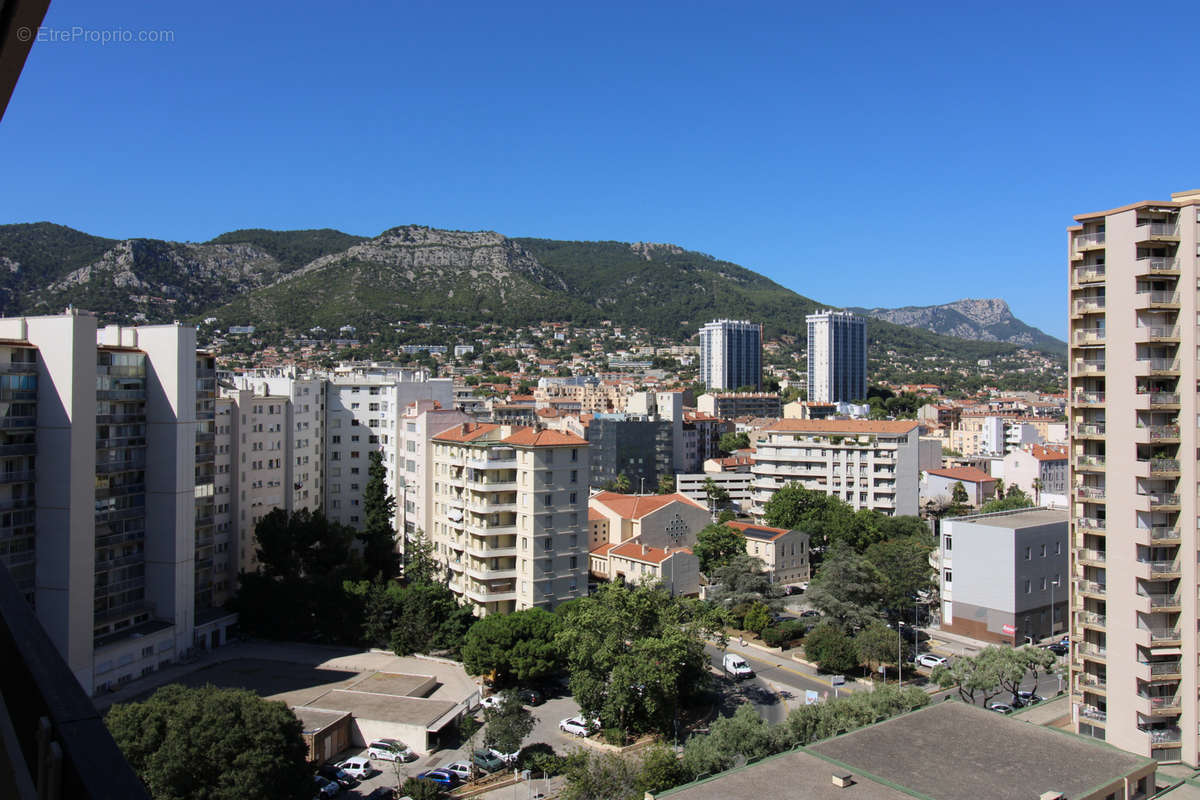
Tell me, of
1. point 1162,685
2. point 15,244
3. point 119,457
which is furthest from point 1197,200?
point 15,244

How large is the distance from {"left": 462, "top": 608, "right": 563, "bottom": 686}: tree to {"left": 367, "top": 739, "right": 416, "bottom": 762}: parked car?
380 cm

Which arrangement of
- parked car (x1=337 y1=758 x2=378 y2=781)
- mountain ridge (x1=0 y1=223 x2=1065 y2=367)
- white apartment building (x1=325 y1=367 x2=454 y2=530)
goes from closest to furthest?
1. parked car (x1=337 y1=758 x2=378 y2=781)
2. white apartment building (x1=325 y1=367 x2=454 y2=530)
3. mountain ridge (x1=0 y1=223 x2=1065 y2=367)

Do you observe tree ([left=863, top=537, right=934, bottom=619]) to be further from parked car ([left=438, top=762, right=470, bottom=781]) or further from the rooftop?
parked car ([left=438, top=762, right=470, bottom=781])

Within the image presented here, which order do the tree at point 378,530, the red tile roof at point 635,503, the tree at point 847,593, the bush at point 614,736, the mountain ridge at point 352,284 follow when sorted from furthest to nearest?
the mountain ridge at point 352,284, the red tile roof at point 635,503, the tree at point 378,530, the tree at point 847,593, the bush at point 614,736

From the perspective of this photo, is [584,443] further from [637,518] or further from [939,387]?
[939,387]

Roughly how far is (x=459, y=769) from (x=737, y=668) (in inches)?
393

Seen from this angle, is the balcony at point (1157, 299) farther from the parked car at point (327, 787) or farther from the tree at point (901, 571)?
the parked car at point (327, 787)

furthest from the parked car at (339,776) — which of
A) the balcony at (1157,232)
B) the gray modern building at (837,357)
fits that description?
the gray modern building at (837,357)

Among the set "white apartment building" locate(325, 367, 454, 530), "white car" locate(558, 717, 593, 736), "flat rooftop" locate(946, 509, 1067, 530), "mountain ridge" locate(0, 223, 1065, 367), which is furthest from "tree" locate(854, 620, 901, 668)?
"mountain ridge" locate(0, 223, 1065, 367)

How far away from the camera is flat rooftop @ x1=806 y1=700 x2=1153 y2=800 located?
13.8 m

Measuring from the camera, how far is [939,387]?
438 ft

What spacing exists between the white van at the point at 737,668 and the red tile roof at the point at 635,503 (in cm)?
1133

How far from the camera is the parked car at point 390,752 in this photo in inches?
785

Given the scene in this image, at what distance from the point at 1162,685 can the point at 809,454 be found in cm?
3012
